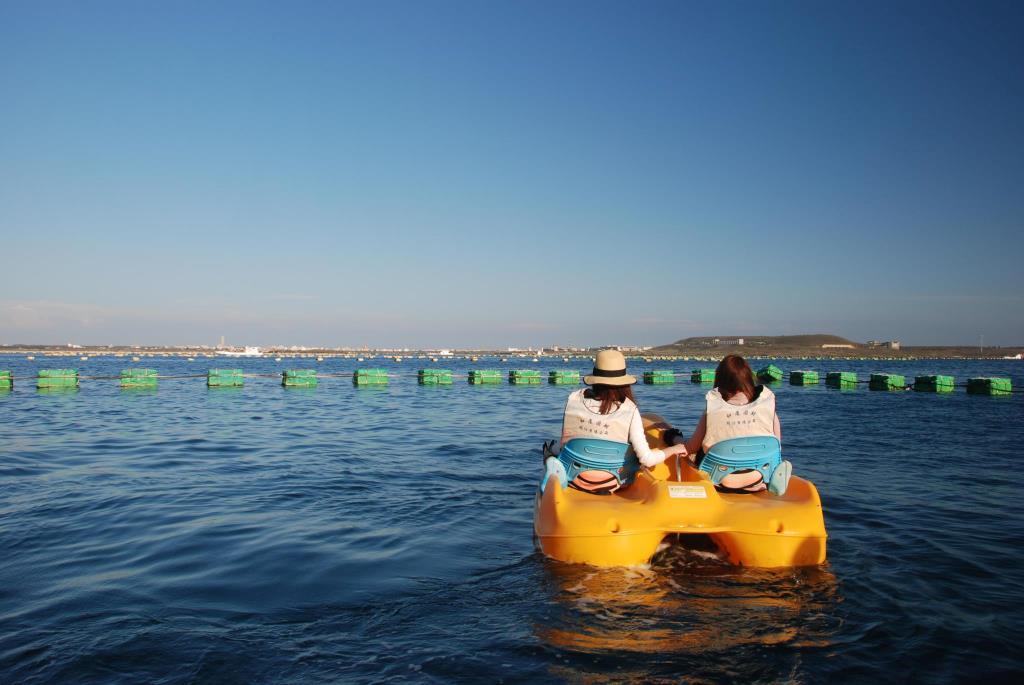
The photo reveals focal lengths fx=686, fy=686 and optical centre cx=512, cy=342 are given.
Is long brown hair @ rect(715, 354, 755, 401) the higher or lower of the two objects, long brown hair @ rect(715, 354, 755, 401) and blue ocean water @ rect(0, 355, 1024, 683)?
the higher

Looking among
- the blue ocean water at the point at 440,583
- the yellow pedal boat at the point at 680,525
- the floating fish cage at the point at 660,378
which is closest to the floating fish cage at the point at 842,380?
the floating fish cage at the point at 660,378

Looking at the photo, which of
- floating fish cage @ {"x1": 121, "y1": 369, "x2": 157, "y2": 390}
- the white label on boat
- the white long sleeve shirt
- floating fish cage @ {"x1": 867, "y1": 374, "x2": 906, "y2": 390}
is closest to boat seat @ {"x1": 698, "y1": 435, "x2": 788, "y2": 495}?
the white long sleeve shirt

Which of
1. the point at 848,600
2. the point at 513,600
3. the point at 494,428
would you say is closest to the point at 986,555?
the point at 848,600

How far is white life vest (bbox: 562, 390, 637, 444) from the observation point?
23.4 feet

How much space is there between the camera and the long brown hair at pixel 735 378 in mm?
7172

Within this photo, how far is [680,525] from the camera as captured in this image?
21.1 feet

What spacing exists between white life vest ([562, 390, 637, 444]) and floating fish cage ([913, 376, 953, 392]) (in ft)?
133

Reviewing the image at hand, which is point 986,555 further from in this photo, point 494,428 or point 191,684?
point 494,428

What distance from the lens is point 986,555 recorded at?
321 inches

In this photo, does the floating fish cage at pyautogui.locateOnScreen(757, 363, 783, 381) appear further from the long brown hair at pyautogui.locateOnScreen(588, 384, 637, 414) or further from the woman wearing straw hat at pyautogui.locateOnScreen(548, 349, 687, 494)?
the long brown hair at pyautogui.locateOnScreen(588, 384, 637, 414)

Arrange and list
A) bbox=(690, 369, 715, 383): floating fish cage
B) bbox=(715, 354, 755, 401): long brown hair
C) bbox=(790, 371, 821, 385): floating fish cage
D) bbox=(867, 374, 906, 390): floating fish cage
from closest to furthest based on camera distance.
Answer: bbox=(715, 354, 755, 401): long brown hair, bbox=(867, 374, 906, 390): floating fish cage, bbox=(790, 371, 821, 385): floating fish cage, bbox=(690, 369, 715, 383): floating fish cage

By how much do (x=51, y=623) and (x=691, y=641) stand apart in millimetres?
5314

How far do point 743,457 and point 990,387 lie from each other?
128ft

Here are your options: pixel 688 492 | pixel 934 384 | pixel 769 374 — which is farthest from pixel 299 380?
pixel 688 492
